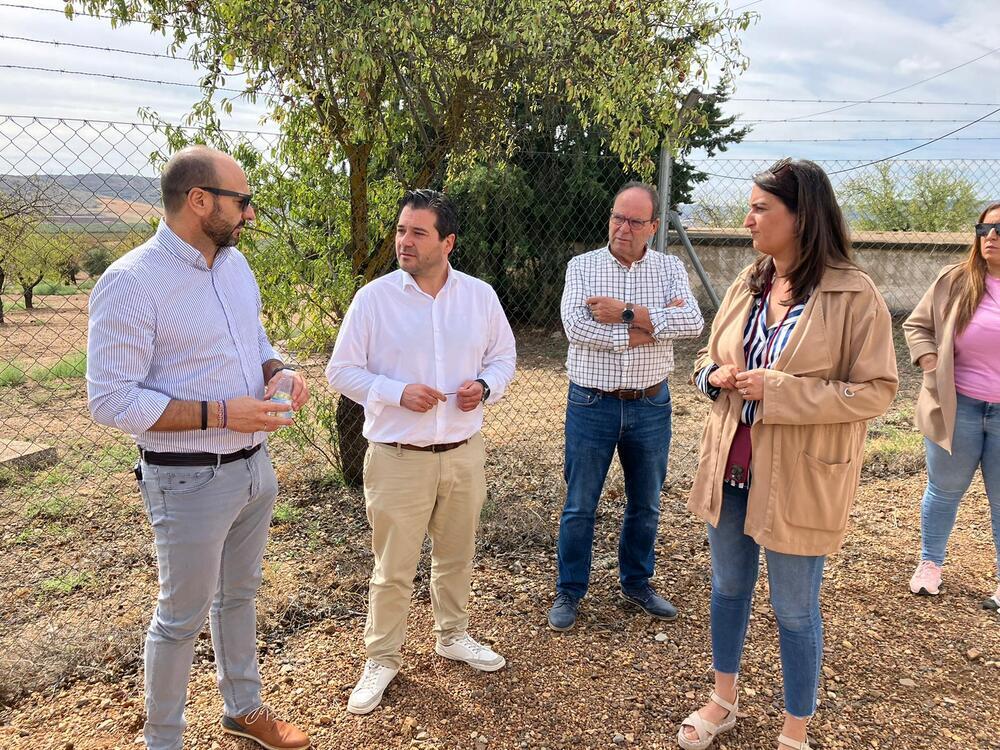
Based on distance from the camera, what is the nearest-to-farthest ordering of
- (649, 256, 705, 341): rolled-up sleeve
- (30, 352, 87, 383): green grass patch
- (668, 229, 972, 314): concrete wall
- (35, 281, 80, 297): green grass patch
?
(649, 256, 705, 341): rolled-up sleeve < (35, 281, 80, 297): green grass patch < (30, 352, 87, 383): green grass patch < (668, 229, 972, 314): concrete wall

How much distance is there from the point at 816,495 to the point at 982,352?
183 centimetres

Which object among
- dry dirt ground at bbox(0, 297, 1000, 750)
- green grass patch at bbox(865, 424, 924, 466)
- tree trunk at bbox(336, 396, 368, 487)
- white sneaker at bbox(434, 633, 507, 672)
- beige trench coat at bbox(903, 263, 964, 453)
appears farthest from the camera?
green grass patch at bbox(865, 424, 924, 466)

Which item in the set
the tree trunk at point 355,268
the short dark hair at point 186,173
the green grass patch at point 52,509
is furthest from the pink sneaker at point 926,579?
the green grass patch at point 52,509

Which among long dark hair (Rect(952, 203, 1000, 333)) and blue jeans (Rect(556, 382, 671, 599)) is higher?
long dark hair (Rect(952, 203, 1000, 333))

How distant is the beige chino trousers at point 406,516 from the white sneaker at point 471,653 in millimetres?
251

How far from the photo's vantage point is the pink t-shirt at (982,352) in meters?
3.33

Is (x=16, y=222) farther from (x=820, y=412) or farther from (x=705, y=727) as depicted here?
(x=820, y=412)

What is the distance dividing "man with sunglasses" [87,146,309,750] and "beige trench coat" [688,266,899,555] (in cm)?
155

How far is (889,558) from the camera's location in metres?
4.00

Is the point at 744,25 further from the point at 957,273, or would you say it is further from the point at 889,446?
the point at 889,446

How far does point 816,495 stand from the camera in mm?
2188

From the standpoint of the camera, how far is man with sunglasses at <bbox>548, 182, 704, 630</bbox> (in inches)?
124

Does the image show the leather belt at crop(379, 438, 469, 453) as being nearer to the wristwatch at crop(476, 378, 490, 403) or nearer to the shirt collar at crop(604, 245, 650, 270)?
the wristwatch at crop(476, 378, 490, 403)

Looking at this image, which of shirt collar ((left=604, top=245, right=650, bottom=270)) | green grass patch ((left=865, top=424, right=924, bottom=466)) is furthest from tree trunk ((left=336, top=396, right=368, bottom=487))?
green grass patch ((left=865, top=424, right=924, bottom=466))
